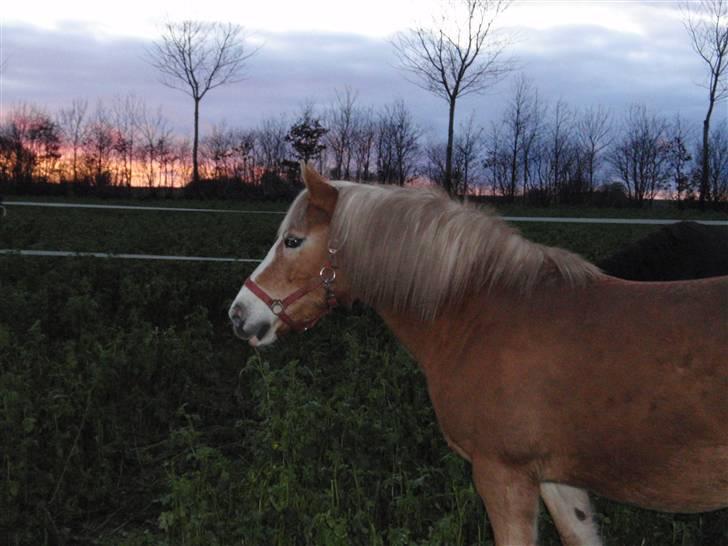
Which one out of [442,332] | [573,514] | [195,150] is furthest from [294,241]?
[195,150]

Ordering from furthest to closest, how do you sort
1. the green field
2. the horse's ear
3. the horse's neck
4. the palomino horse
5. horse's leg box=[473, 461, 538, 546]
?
the green field
the horse's ear
the horse's neck
horse's leg box=[473, 461, 538, 546]
the palomino horse

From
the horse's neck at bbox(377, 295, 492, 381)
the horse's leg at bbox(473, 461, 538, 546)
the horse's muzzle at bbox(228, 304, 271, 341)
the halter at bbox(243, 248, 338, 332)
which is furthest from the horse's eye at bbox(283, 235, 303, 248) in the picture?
the horse's leg at bbox(473, 461, 538, 546)

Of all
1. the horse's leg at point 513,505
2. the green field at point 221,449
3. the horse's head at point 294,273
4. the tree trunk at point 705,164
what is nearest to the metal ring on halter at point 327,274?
the horse's head at point 294,273

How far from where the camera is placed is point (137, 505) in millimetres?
4121

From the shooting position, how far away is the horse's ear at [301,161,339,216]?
272 centimetres

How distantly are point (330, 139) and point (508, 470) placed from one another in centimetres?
3798

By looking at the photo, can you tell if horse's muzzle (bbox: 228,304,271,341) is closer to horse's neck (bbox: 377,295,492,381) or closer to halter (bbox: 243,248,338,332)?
halter (bbox: 243,248,338,332)

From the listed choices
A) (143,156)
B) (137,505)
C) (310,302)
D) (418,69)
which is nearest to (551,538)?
(310,302)

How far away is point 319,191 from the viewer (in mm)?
2740

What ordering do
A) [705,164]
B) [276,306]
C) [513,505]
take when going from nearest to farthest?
[513,505], [276,306], [705,164]

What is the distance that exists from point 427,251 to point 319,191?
0.45 m

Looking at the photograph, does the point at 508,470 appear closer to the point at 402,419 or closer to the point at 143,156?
the point at 402,419

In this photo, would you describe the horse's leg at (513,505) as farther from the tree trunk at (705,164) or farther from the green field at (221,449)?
the tree trunk at (705,164)

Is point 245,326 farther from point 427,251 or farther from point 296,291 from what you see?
point 427,251
